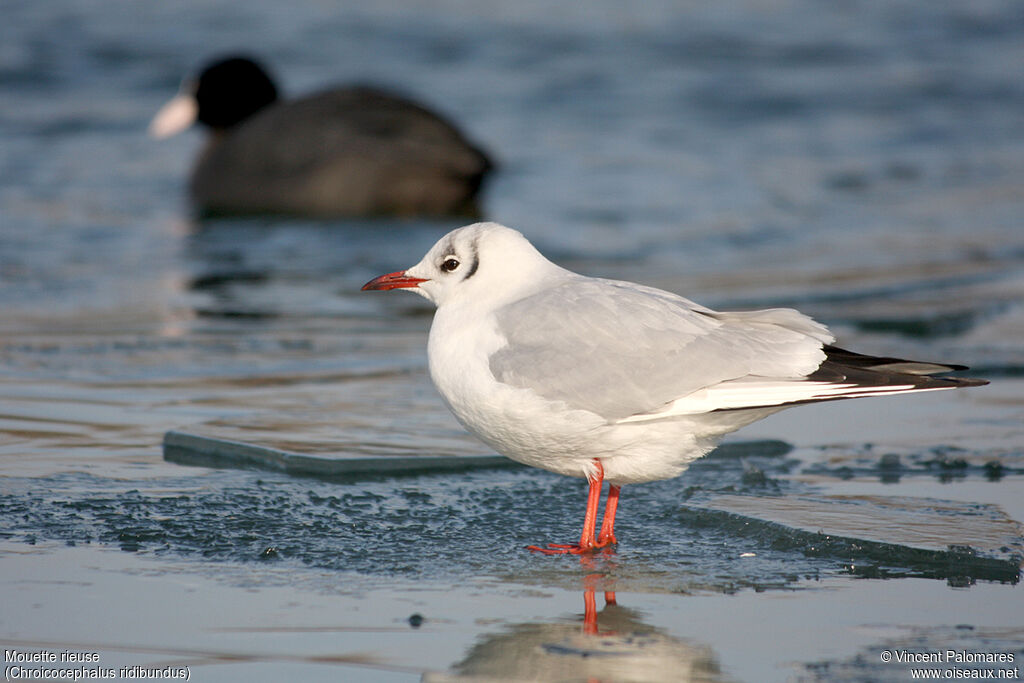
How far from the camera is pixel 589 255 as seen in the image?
9.16 m

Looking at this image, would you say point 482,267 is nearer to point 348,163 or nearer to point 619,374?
point 619,374

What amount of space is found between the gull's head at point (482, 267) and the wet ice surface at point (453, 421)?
0.68 metres

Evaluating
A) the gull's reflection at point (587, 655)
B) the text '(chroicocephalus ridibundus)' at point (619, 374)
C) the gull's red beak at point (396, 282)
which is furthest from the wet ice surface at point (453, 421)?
the gull's red beak at point (396, 282)

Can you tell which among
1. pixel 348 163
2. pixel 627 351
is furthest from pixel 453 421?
pixel 348 163

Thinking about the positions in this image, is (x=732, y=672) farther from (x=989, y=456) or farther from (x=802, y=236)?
(x=802, y=236)

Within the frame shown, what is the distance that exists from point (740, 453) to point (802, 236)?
515 cm

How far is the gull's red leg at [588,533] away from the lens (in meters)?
3.96

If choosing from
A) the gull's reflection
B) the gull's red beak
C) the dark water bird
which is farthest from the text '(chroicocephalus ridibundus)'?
the dark water bird

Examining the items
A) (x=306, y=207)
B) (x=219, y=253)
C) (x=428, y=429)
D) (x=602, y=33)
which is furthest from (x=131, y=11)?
(x=428, y=429)

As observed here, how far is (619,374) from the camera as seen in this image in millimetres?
3971

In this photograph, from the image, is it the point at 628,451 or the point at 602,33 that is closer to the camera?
the point at 628,451

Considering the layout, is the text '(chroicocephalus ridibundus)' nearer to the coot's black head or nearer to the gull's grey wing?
the gull's grey wing

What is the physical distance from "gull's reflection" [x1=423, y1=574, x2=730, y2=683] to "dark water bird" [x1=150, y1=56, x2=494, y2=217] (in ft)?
24.4

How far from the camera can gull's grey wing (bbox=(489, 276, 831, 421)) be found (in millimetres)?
3934
